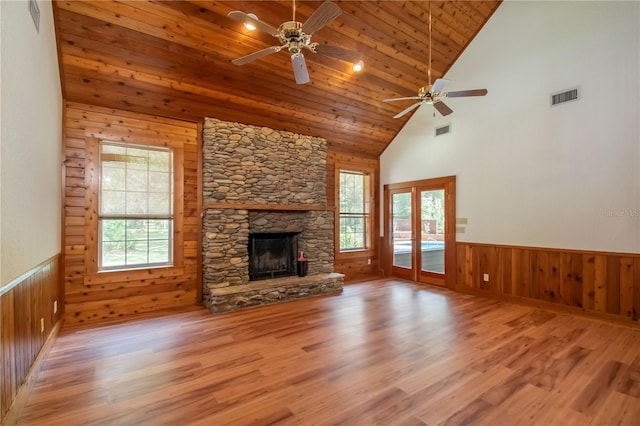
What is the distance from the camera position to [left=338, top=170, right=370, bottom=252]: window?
6656 millimetres

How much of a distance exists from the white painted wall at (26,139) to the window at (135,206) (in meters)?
0.81

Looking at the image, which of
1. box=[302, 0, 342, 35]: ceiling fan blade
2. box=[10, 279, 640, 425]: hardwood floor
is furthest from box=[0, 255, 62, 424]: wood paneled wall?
box=[302, 0, 342, 35]: ceiling fan blade

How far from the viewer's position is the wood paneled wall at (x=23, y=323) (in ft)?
5.97

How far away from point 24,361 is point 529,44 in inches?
284

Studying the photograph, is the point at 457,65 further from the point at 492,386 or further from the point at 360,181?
the point at 492,386

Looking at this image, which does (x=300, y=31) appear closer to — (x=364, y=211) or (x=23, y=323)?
(x=23, y=323)

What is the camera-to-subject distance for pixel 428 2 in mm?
4301

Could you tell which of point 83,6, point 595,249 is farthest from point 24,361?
point 595,249

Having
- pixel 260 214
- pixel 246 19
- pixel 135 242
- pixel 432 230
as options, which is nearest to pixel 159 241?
pixel 135 242

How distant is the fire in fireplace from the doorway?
252 centimetres

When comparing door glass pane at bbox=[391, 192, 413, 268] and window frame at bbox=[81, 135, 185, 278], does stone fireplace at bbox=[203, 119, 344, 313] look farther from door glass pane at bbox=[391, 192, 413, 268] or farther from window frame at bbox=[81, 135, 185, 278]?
door glass pane at bbox=[391, 192, 413, 268]

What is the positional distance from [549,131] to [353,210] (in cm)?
378

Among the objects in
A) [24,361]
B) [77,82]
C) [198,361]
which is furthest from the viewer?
[77,82]

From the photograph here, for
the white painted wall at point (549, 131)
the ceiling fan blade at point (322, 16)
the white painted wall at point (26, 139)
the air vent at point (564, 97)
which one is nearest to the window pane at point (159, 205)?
the white painted wall at point (26, 139)
